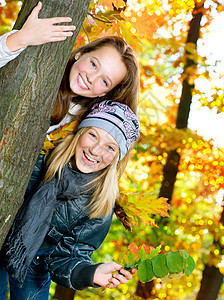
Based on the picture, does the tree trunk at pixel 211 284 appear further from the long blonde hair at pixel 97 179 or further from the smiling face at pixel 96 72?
the smiling face at pixel 96 72

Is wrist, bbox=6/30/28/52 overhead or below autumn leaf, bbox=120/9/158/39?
overhead

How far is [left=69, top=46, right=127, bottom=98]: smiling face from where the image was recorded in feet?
7.18

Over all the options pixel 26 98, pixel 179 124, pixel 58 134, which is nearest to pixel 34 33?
pixel 26 98

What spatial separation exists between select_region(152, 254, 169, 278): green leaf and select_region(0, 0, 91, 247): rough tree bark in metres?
0.75

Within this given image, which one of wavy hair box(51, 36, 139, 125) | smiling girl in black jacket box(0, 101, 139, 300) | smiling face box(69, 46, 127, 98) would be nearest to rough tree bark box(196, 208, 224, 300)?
smiling girl in black jacket box(0, 101, 139, 300)

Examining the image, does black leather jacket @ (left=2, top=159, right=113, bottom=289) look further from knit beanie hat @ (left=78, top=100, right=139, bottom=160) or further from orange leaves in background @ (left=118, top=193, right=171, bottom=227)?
knit beanie hat @ (left=78, top=100, right=139, bottom=160)

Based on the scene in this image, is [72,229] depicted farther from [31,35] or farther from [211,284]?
[211,284]

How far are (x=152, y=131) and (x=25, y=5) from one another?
12.5ft

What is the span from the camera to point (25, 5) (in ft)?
5.12

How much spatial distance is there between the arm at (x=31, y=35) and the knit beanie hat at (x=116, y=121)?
748 millimetres

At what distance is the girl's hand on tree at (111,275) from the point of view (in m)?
1.57

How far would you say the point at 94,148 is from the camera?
2.10 m

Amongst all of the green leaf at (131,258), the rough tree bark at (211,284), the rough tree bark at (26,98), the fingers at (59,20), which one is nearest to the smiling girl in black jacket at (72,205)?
the rough tree bark at (26,98)

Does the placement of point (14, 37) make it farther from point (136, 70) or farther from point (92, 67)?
point (136, 70)
